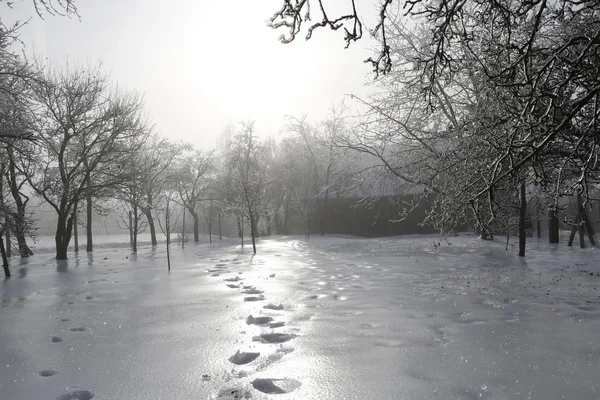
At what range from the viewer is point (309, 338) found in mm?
4145

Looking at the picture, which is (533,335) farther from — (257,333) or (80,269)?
(80,269)

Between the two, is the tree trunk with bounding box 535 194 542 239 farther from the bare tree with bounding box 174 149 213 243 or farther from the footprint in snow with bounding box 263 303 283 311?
the bare tree with bounding box 174 149 213 243

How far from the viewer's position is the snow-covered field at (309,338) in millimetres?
3021

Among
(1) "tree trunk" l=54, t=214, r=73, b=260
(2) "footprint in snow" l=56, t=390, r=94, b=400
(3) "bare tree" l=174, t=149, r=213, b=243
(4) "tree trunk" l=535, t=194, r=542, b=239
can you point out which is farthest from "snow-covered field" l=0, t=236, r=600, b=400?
(3) "bare tree" l=174, t=149, r=213, b=243

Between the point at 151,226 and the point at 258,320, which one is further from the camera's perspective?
the point at 151,226

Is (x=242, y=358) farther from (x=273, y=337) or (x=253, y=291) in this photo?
(x=253, y=291)

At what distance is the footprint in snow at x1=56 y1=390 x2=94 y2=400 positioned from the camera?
9.62ft

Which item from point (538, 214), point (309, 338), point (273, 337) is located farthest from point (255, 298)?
point (538, 214)

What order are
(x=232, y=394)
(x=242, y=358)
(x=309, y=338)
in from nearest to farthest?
(x=232, y=394) → (x=242, y=358) → (x=309, y=338)

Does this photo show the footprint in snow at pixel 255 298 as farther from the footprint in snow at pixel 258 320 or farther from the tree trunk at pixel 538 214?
the tree trunk at pixel 538 214

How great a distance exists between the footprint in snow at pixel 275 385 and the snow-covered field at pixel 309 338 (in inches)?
0.4

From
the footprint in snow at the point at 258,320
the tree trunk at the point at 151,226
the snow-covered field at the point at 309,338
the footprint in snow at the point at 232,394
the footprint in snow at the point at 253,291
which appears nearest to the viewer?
the footprint in snow at the point at 232,394

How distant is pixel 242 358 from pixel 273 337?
0.66 m

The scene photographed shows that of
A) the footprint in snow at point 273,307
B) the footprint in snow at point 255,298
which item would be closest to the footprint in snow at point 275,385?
the footprint in snow at point 273,307
